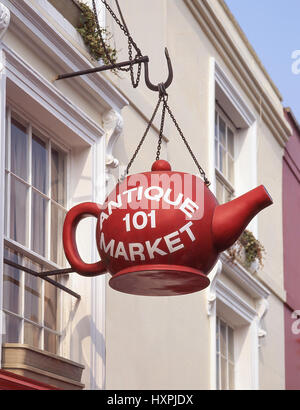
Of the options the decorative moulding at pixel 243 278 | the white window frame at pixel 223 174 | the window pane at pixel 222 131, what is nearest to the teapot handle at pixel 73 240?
the decorative moulding at pixel 243 278

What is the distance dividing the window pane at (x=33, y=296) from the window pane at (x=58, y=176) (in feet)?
1.94

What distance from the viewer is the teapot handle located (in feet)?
16.0

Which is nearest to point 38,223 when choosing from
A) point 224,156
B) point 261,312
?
point 261,312

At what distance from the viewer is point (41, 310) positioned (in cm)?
615

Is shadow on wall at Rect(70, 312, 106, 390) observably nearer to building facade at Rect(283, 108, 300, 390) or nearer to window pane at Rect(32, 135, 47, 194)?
window pane at Rect(32, 135, 47, 194)

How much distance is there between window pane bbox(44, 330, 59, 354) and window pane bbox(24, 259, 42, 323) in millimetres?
137

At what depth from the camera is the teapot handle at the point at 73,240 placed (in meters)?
4.87

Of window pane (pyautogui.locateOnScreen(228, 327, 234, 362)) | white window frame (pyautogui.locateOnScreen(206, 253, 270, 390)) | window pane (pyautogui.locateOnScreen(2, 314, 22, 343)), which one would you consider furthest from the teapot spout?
window pane (pyautogui.locateOnScreen(228, 327, 234, 362))

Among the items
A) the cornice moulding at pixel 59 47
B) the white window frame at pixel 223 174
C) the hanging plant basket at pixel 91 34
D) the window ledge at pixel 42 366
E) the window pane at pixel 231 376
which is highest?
the white window frame at pixel 223 174

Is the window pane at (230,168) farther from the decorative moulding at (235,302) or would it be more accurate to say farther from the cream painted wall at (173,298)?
the decorative moulding at (235,302)

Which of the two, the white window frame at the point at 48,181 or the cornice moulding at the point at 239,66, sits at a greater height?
the cornice moulding at the point at 239,66

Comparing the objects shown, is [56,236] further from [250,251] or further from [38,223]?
[250,251]
